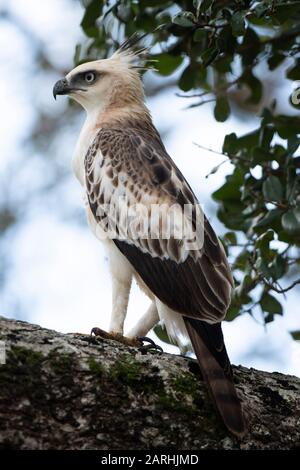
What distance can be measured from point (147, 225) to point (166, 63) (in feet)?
4.85

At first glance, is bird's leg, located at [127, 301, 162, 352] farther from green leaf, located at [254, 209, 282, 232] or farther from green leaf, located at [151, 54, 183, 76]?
green leaf, located at [151, 54, 183, 76]

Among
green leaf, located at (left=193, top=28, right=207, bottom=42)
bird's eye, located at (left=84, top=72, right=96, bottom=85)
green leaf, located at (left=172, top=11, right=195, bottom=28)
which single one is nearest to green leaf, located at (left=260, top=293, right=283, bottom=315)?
green leaf, located at (left=193, top=28, right=207, bottom=42)

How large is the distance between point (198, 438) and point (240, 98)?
742 cm

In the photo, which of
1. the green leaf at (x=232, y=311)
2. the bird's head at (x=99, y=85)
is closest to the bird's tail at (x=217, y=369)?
the green leaf at (x=232, y=311)

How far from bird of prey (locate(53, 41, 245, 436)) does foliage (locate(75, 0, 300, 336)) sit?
13.0 inches

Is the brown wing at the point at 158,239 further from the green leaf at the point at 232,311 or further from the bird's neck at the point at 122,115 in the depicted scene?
the green leaf at the point at 232,311

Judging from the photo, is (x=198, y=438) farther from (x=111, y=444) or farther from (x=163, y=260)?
(x=163, y=260)

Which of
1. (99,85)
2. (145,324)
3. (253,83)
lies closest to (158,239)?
(145,324)

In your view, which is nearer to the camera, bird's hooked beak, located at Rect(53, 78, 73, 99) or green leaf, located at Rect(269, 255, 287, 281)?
green leaf, located at Rect(269, 255, 287, 281)

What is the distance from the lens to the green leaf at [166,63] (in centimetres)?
608

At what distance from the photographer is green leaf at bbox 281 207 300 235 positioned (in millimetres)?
4754

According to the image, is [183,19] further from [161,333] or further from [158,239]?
[161,333]

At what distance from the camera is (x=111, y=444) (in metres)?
3.57

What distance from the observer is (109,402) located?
3.67 m
